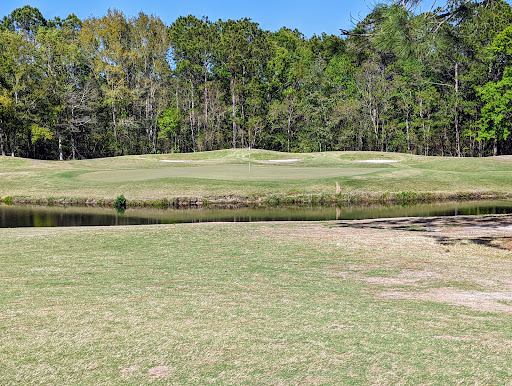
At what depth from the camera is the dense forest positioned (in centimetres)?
6050

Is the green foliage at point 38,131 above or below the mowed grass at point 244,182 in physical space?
above

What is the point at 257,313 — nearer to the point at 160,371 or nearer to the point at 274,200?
the point at 160,371

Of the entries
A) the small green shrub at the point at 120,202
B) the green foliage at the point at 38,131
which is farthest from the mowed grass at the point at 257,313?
the green foliage at the point at 38,131

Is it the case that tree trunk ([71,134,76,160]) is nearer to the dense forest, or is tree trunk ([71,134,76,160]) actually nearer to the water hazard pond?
the dense forest

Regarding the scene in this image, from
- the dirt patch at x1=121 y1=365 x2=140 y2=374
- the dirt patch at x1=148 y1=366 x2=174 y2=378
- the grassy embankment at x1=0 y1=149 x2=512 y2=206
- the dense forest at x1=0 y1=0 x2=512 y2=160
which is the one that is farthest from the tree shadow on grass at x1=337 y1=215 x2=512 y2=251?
the dense forest at x1=0 y1=0 x2=512 y2=160

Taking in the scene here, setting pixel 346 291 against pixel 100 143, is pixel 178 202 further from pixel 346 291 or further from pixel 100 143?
pixel 100 143

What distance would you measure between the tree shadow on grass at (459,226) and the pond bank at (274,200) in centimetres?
1248

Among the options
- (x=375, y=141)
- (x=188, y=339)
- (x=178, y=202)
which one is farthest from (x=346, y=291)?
(x=375, y=141)

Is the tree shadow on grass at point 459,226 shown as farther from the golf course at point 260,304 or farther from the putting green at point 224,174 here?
the putting green at point 224,174

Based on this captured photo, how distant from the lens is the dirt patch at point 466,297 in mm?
6543

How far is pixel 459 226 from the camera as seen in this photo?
14.6 m

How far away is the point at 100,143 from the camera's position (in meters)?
74.9

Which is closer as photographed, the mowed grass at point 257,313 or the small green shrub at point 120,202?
the mowed grass at point 257,313

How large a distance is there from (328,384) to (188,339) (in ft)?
5.51
